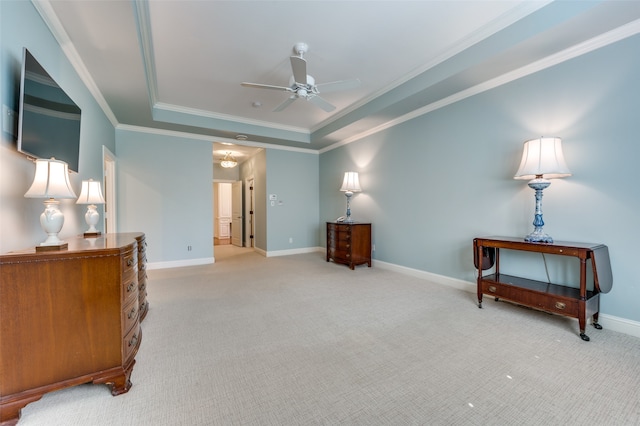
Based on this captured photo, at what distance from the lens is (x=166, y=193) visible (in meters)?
4.81

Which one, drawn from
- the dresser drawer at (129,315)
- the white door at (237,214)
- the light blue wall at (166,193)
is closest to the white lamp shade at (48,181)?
the dresser drawer at (129,315)

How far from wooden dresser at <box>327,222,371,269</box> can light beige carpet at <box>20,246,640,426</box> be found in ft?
5.33

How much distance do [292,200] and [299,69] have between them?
3801mm

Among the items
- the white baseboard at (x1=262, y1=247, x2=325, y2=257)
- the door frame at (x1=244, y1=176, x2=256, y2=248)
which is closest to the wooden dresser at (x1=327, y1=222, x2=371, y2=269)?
the white baseboard at (x1=262, y1=247, x2=325, y2=257)

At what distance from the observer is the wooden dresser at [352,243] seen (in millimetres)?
4621

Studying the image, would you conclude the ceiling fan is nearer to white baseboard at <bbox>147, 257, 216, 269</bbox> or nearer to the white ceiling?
the white ceiling

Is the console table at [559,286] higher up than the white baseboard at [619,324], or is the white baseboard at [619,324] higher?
the console table at [559,286]

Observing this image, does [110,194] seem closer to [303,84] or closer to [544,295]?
[303,84]

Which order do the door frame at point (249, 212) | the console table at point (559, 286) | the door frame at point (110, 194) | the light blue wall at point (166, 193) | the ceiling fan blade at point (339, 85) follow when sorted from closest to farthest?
1. the console table at point (559, 286)
2. the ceiling fan blade at point (339, 85)
3. the door frame at point (110, 194)
4. the light blue wall at point (166, 193)
5. the door frame at point (249, 212)

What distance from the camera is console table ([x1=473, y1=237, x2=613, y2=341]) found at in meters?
2.10

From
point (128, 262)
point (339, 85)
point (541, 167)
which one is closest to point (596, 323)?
point (541, 167)

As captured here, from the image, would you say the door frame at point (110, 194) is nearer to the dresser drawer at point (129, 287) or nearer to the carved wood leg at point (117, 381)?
the dresser drawer at point (129, 287)

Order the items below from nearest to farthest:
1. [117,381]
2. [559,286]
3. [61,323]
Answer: [61,323], [117,381], [559,286]

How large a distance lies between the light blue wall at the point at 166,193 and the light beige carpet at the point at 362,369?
217 centimetres
